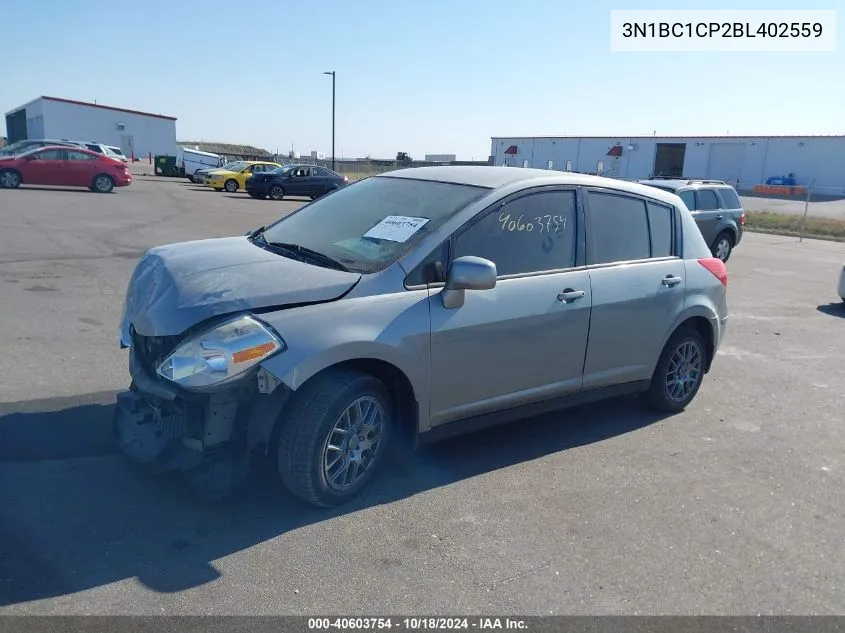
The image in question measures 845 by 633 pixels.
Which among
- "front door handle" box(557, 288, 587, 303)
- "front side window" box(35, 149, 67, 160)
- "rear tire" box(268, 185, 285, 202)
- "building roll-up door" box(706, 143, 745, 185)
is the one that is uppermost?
"building roll-up door" box(706, 143, 745, 185)

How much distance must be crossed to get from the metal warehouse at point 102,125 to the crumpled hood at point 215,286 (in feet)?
202

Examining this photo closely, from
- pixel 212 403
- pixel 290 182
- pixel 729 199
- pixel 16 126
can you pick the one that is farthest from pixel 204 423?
pixel 16 126

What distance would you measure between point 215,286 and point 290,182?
26.9 metres

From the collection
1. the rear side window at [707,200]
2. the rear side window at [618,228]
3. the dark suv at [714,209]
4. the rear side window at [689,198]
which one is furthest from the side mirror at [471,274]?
the rear side window at [707,200]

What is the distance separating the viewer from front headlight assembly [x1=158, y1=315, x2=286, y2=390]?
351 centimetres

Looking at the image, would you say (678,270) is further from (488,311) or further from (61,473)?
(61,473)

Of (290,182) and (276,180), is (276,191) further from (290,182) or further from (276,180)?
(290,182)

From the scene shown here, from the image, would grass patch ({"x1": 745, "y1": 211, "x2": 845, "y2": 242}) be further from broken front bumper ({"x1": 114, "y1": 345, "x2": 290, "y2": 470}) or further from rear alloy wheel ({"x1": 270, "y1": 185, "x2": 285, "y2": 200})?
broken front bumper ({"x1": 114, "y1": 345, "x2": 290, "y2": 470})

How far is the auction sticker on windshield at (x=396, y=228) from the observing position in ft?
14.0

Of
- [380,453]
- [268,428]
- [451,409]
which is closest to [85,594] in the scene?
[268,428]

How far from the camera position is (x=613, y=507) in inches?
165

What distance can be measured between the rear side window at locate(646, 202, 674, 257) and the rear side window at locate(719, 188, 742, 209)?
11.3 meters

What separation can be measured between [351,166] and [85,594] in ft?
219

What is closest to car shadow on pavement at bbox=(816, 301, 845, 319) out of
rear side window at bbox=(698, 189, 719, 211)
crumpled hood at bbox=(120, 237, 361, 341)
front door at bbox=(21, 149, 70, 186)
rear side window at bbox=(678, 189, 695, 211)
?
rear side window at bbox=(678, 189, 695, 211)
